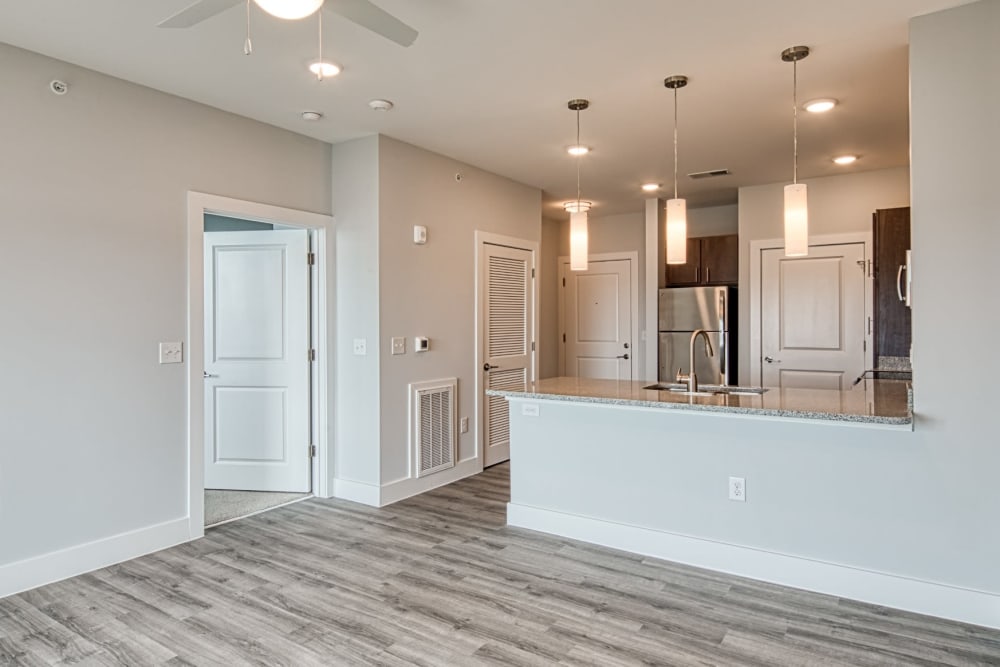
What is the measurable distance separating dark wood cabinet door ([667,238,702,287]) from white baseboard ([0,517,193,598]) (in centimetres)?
521

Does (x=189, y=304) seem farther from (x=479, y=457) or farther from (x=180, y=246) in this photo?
(x=479, y=457)

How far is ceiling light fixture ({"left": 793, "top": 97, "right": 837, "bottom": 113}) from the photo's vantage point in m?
3.65

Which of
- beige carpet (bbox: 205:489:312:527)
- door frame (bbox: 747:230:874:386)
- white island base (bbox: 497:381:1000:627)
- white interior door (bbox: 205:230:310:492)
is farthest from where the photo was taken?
door frame (bbox: 747:230:874:386)

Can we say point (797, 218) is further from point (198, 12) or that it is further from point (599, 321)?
point (599, 321)

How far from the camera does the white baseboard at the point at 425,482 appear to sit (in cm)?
429

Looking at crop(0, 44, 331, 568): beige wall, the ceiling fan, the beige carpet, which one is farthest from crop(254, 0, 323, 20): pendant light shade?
the beige carpet

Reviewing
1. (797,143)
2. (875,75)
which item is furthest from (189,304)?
(797,143)

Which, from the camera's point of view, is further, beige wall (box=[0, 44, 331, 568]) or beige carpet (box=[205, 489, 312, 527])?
beige carpet (box=[205, 489, 312, 527])

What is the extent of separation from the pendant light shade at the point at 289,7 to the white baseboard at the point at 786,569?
2946 mm

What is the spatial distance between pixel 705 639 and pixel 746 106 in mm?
3079

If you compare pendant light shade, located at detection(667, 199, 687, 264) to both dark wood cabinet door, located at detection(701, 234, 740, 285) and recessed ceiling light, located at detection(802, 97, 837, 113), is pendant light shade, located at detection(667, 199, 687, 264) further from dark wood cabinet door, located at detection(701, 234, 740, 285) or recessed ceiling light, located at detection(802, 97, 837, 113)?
dark wood cabinet door, located at detection(701, 234, 740, 285)

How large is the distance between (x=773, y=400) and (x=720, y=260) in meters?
3.57

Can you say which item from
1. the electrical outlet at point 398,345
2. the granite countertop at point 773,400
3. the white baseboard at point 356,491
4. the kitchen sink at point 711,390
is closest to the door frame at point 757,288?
the granite countertop at point 773,400

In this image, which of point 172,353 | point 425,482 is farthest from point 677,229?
point 172,353
